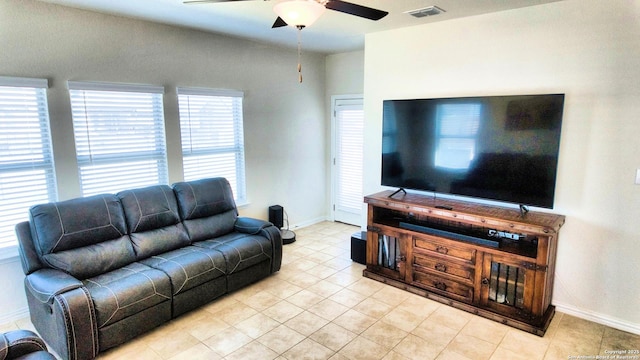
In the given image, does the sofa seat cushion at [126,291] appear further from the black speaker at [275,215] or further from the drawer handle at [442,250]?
the drawer handle at [442,250]

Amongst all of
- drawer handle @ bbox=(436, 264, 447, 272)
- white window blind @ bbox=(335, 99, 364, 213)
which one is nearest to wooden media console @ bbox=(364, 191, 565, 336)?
drawer handle @ bbox=(436, 264, 447, 272)

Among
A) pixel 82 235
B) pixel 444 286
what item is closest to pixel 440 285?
pixel 444 286

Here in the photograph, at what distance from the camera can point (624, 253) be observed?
2902mm

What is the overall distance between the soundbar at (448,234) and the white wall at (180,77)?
2269 mm

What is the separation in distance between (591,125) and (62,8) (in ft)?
14.9

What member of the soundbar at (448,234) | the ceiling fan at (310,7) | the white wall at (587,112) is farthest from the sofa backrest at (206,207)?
the white wall at (587,112)

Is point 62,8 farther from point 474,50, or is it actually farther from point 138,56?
point 474,50

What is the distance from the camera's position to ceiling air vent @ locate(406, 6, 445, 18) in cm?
314

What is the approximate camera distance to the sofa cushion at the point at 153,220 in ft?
10.9

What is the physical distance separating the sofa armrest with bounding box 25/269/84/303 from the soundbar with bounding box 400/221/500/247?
2.79 m

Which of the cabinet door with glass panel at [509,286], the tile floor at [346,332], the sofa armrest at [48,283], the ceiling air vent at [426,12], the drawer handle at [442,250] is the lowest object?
the tile floor at [346,332]

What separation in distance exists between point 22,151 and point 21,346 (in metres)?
1.82

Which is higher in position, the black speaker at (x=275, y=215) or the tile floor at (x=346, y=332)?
the black speaker at (x=275, y=215)

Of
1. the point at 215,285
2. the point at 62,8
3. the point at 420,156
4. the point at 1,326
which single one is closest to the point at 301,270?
the point at 215,285
